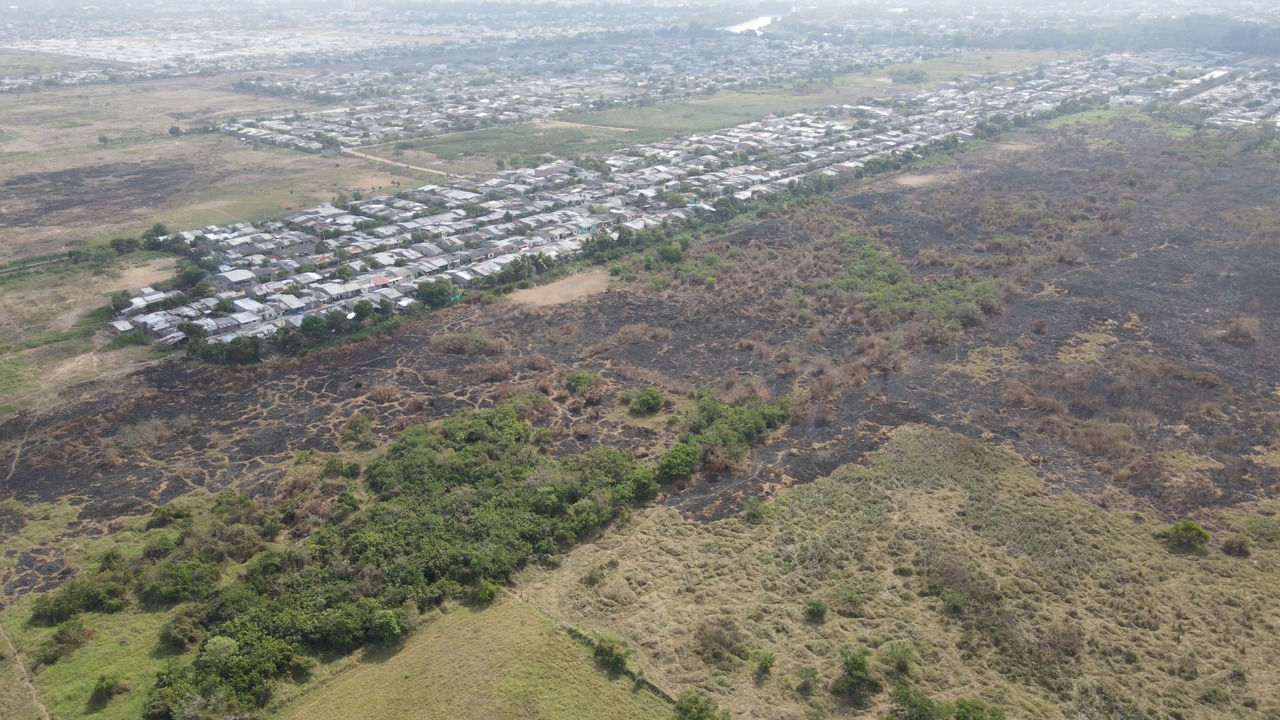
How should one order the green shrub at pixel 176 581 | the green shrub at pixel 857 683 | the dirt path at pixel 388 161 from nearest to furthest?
the green shrub at pixel 857 683
the green shrub at pixel 176 581
the dirt path at pixel 388 161

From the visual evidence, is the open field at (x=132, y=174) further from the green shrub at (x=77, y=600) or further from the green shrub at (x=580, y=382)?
the green shrub at (x=77, y=600)

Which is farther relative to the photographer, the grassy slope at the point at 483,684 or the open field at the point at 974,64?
the open field at the point at 974,64

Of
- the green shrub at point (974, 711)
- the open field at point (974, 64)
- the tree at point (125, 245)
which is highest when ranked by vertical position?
the open field at point (974, 64)

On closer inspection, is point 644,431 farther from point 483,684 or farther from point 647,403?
point 483,684

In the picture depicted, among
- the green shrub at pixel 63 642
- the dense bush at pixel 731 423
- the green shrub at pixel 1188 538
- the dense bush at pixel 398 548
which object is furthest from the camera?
the dense bush at pixel 731 423

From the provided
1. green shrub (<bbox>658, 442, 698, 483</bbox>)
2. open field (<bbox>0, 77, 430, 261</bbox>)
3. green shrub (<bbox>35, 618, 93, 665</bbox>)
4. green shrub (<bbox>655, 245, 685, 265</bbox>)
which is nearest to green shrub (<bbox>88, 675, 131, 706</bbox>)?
green shrub (<bbox>35, 618, 93, 665</bbox>)

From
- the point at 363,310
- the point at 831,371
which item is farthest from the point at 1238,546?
the point at 363,310

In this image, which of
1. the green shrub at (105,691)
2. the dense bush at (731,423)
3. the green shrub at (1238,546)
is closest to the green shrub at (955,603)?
the dense bush at (731,423)

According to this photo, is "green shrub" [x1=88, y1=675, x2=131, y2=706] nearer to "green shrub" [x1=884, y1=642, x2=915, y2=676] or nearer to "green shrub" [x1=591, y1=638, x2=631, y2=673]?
"green shrub" [x1=591, y1=638, x2=631, y2=673]
